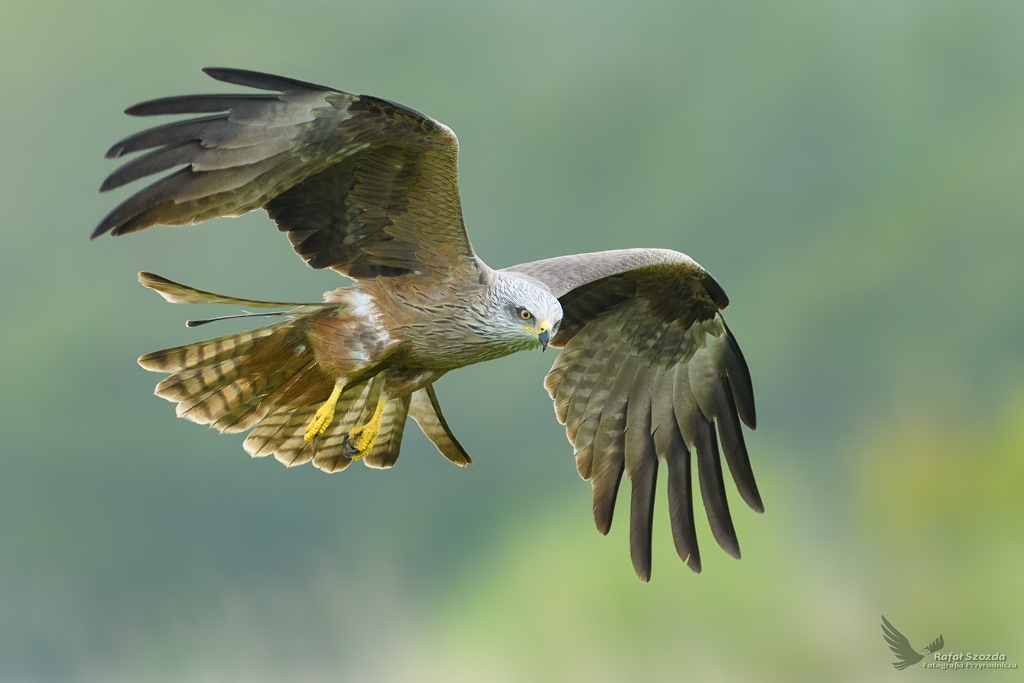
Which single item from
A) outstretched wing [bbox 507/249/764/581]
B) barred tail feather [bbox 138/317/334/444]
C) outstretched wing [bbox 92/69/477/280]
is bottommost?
outstretched wing [bbox 507/249/764/581]

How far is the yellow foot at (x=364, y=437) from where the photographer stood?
6008 millimetres

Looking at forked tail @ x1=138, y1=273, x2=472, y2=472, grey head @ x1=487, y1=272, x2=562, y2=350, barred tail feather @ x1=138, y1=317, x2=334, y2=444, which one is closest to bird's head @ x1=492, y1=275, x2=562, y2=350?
grey head @ x1=487, y1=272, x2=562, y2=350

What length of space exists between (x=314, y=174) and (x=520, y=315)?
3.63ft

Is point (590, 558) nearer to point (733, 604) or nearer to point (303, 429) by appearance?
point (733, 604)

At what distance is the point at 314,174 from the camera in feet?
17.5

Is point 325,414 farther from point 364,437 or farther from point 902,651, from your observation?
point 902,651

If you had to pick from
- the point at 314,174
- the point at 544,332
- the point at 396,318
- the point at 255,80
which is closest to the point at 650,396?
the point at 544,332

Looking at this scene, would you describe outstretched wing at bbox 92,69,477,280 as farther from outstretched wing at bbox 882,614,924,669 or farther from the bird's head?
outstretched wing at bbox 882,614,924,669

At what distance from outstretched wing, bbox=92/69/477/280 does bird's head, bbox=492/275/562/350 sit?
20 centimetres

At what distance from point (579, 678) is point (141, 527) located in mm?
9053

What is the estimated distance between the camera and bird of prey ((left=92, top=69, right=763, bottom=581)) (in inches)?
185

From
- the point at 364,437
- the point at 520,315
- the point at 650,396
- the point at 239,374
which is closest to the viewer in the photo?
the point at 520,315

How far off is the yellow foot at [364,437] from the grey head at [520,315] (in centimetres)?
91

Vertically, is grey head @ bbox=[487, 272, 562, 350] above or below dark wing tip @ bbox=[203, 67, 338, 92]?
below
